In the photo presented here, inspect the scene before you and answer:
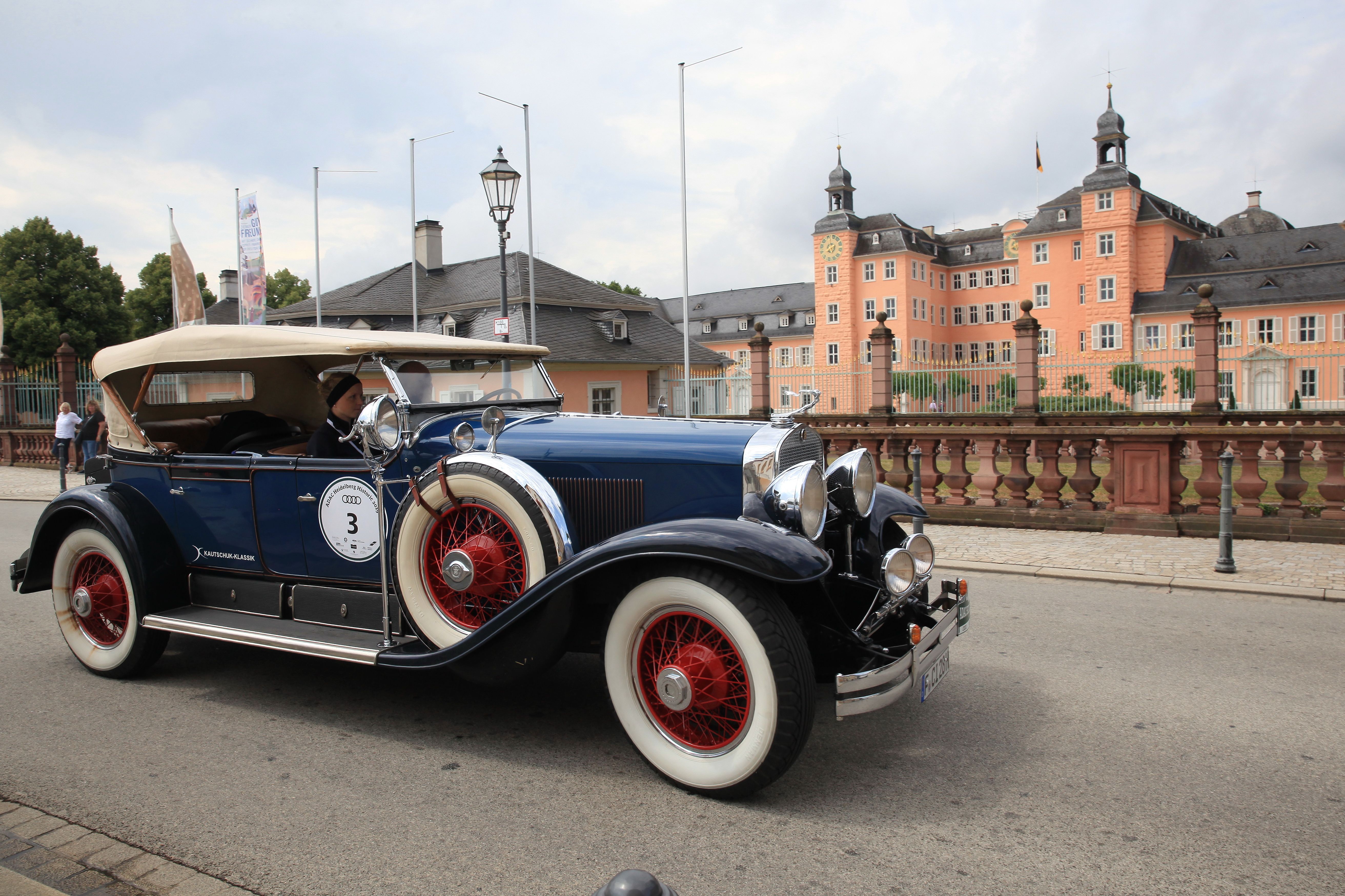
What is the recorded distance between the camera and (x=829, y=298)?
7212cm

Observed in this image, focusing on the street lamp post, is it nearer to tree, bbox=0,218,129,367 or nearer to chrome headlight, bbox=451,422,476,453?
chrome headlight, bbox=451,422,476,453

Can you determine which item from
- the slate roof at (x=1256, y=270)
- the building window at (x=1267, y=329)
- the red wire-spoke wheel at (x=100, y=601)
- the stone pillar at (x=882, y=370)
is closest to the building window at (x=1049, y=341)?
the slate roof at (x=1256, y=270)

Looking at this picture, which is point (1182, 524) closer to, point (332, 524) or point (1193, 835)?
point (1193, 835)

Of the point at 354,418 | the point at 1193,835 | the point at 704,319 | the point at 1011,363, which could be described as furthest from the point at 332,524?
the point at 704,319

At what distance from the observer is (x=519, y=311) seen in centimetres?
3050

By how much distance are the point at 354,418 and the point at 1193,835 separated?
4301mm

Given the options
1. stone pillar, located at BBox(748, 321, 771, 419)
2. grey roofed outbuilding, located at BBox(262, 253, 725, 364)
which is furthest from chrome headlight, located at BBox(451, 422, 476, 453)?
grey roofed outbuilding, located at BBox(262, 253, 725, 364)

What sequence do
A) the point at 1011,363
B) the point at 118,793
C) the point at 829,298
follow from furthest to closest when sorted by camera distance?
the point at 829,298 → the point at 1011,363 → the point at 118,793

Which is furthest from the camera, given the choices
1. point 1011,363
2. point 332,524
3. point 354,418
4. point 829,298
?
point 829,298

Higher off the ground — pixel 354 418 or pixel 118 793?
pixel 354 418

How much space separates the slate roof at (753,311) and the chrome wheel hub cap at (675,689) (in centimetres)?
7440

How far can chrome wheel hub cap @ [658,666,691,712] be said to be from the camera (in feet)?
11.3

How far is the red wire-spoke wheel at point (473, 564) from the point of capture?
4070 millimetres

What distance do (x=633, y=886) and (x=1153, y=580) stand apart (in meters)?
7.18
